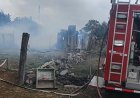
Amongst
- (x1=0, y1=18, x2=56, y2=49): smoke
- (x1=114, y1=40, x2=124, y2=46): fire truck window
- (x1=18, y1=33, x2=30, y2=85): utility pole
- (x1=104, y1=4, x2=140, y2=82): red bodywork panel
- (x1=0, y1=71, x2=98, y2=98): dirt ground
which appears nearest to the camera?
(x1=104, y1=4, x2=140, y2=82): red bodywork panel

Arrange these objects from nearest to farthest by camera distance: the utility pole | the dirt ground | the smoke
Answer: the dirt ground → the utility pole → the smoke

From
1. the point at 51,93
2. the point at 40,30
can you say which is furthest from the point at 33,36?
the point at 51,93

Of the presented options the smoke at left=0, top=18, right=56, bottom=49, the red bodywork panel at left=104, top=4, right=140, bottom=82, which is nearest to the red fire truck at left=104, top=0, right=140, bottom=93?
the red bodywork panel at left=104, top=4, right=140, bottom=82

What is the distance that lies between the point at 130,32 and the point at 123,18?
0.44 metres

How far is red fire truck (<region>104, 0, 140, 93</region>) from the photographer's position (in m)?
10.0

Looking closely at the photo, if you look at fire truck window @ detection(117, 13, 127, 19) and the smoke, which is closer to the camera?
fire truck window @ detection(117, 13, 127, 19)

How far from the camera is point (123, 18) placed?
10.0 metres

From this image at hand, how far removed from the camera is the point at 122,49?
33.0ft

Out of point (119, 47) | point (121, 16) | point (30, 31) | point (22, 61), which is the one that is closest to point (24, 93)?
point (22, 61)

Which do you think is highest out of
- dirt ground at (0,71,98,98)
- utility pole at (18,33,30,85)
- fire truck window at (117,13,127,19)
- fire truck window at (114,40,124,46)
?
fire truck window at (117,13,127,19)

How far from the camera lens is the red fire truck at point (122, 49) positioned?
395 inches

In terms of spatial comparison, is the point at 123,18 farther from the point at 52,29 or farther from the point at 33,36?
the point at 52,29

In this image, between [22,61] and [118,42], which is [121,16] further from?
[22,61]

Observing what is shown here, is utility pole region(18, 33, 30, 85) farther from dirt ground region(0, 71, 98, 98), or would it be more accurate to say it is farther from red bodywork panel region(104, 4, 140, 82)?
red bodywork panel region(104, 4, 140, 82)
